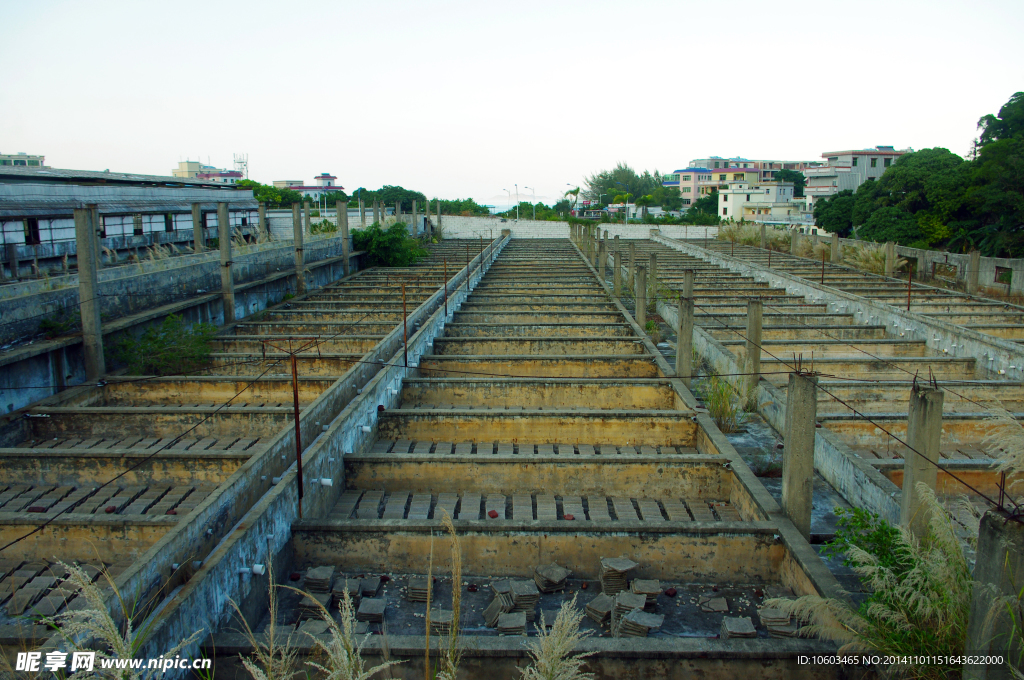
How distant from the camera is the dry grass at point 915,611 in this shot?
402 centimetres

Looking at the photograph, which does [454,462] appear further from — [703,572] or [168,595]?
[168,595]

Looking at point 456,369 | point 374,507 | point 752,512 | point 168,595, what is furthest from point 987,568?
point 456,369

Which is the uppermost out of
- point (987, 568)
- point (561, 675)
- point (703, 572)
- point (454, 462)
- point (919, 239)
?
point (919, 239)

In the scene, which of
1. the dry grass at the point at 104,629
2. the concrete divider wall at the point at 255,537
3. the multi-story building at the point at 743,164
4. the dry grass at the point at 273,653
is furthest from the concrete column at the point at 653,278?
the multi-story building at the point at 743,164

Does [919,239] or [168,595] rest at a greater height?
[919,239]

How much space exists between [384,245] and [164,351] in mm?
16882

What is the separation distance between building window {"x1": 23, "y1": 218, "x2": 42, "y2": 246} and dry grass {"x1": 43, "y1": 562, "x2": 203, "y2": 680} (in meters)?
16.4

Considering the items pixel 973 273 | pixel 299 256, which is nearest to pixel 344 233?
pixel 299 256

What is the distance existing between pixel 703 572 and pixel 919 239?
27.2m

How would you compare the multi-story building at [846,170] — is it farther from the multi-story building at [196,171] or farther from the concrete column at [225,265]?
the multi-story building at [196,171]

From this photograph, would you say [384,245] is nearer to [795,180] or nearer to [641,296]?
[641,296]

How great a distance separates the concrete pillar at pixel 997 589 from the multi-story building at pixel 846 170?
5925 centimetres

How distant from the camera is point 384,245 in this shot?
1084 inches

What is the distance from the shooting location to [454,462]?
7.80 meters
